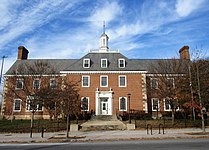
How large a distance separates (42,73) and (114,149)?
13.2 meters

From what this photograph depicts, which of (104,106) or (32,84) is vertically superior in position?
(32,84)

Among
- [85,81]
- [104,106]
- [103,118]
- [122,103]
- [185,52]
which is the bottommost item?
[103,118]

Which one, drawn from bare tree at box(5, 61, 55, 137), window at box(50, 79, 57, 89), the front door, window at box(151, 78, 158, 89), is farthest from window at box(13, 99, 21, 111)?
window at box(151, 78, 158, 89)

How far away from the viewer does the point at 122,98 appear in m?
30.1

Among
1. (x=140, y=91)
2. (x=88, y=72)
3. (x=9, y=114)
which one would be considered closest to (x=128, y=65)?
(x=140, y=91)

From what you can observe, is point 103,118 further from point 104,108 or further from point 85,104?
point 85,104

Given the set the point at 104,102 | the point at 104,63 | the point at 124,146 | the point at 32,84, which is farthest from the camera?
the point at 104,63

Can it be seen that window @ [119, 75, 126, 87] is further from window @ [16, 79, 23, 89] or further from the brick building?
window @ [16, 79, 23, 89]

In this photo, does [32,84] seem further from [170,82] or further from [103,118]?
[170,82]

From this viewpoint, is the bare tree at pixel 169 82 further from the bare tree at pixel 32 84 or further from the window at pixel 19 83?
the window at pixel 19 83

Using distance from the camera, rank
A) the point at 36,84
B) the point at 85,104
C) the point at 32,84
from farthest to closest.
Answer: the point at 85,104 < the point at 32,84 < the point at 36,84

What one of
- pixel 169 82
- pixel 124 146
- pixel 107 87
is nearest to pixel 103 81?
Result: pixel 107 87

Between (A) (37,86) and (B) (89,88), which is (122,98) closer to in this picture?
(B) (89,88)

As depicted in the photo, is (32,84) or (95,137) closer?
(95,137)
